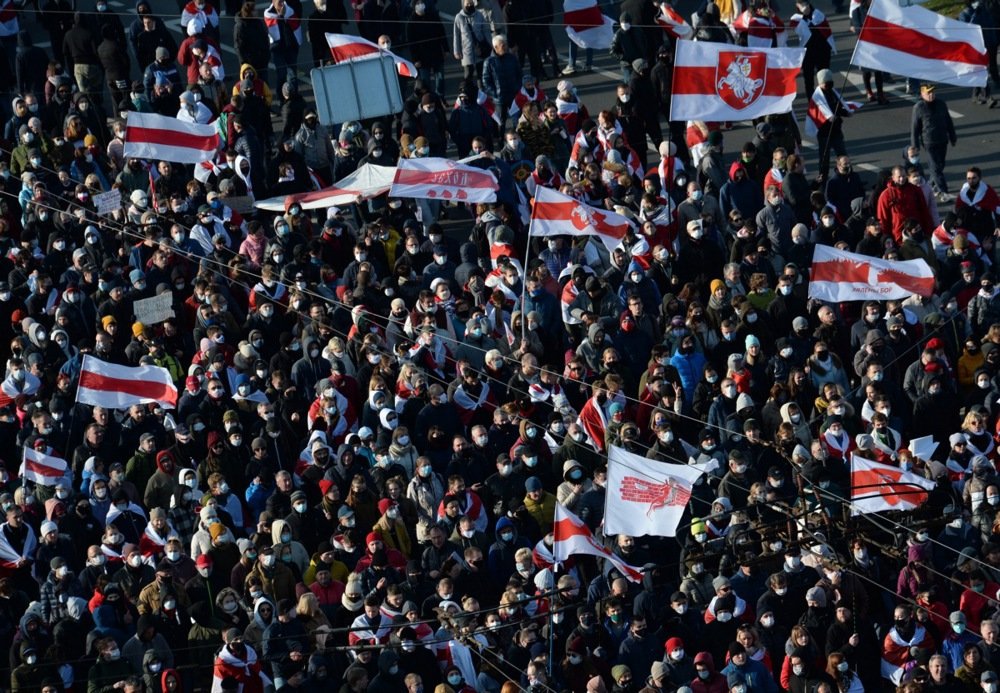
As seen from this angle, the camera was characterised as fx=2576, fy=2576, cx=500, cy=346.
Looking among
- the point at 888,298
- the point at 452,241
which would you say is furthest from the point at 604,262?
the point at 888,298

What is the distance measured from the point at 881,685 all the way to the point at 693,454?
10.6 ft

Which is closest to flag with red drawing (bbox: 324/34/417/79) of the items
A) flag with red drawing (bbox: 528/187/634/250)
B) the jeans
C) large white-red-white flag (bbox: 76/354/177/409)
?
the jeans

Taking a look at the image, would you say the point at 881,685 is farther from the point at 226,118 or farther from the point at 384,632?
the point at 226,118

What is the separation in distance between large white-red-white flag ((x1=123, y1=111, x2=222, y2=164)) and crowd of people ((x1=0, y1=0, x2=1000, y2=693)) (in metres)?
0.44

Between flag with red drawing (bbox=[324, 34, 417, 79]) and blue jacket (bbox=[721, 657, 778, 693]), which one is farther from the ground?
flag with red drawing (bbox=[324, 34, 417, 79])

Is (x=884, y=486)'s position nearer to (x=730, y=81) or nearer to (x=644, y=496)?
(x=644, y=496)

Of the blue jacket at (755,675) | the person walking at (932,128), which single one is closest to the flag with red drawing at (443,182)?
the person walking at (932,128)

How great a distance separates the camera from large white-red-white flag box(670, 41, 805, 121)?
27.4 metres

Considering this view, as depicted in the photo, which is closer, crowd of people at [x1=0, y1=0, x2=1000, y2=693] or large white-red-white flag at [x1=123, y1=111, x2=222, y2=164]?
crowd of people at [x1=0, y1=0, x2=1000, y2=693]

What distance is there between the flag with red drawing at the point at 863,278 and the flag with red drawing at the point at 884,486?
2.78 meters

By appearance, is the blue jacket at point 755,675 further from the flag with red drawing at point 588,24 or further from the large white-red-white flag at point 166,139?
the flag with red drawing at point 588,24

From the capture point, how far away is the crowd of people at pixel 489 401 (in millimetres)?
24156

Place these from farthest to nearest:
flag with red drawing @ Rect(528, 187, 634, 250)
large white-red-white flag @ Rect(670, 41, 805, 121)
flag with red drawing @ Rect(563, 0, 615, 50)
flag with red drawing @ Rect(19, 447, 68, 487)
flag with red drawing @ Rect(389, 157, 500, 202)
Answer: flag with red drawing @ Rect(563, 0, 615, 50) < flag with red drawing @ Rect(389, 157, 500, 202) < flag with red drawing @ Rect(528, 187, 634, 250) < large white-red-white flag @ Rect(670, 41, 805, 121) < flag with red drawing @ Rect(19, 447, 68, 487)

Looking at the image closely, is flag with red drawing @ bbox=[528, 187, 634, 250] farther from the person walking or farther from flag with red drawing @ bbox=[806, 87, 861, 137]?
the person walking
